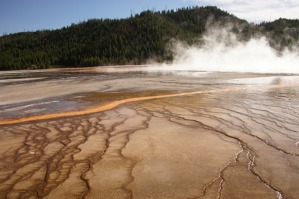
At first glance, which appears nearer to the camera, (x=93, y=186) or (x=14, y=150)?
(x=93, y=186)

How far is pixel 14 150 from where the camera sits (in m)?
5.27

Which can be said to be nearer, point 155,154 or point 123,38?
point 155,154

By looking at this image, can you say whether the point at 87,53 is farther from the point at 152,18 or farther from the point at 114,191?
the point at 114,191

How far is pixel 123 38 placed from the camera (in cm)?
8562

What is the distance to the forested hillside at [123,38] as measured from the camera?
7162cm

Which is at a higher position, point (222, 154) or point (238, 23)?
point (238, 23)

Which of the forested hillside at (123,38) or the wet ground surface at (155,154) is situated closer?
the wet ground surface at (155,154)

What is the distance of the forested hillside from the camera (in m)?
71.6

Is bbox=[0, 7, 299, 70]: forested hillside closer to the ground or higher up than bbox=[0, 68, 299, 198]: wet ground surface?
higher up

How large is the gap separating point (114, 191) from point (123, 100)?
6819 millimetres

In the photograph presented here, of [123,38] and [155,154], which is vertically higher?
[123,38]

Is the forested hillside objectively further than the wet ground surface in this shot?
Yes

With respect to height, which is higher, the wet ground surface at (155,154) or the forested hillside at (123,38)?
the forested hillside at (123,38)

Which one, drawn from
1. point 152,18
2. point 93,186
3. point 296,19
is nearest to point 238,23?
point 296,19
